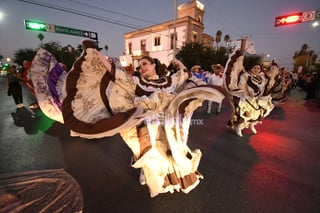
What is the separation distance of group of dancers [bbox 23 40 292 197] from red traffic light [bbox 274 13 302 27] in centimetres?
1265

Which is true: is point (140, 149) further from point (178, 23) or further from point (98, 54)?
point (178, 23)

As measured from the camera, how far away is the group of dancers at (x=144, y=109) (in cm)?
97

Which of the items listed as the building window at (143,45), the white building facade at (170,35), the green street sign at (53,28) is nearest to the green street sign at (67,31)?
the green street sign at (53,28)

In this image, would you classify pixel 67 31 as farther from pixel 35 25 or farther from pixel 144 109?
pixel 144 109

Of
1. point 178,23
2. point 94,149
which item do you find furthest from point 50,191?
point 178,23

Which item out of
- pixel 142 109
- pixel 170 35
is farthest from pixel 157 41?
pixel 142 109

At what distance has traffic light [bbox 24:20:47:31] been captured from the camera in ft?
29.2

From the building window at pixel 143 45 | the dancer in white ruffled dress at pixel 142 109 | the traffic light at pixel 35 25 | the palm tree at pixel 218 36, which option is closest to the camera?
the dancer in white ruffled dress at pixel 142 109

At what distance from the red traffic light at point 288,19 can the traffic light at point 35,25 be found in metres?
15.7

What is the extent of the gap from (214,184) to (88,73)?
6.12 feet

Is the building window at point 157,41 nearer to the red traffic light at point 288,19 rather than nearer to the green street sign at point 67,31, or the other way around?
the green street sign at point 67,31

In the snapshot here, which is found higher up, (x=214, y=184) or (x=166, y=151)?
(x=166, y=151)

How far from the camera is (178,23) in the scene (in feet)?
73.5

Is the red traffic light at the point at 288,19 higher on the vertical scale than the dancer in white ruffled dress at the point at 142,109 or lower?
higher
